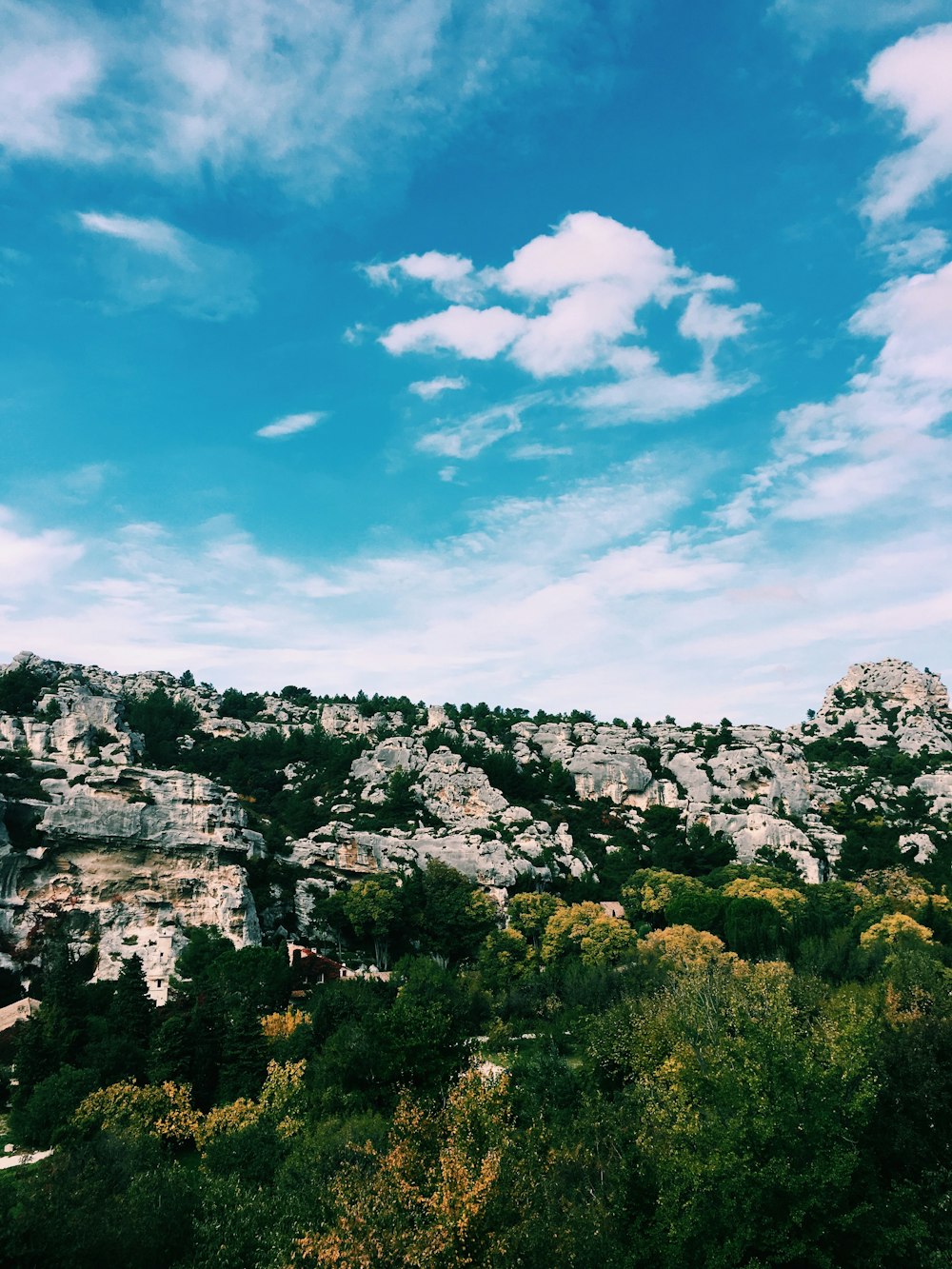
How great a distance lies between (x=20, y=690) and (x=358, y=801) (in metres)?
48.4

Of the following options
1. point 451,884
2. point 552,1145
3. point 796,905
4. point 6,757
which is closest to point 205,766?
point 6,757

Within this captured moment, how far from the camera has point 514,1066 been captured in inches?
1565

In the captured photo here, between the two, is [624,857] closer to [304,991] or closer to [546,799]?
[546,799]

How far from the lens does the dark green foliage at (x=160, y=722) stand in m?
109

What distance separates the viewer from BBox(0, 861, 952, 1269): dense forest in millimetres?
20578

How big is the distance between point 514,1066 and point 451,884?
38.5 m

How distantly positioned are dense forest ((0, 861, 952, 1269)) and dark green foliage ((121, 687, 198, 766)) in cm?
5173

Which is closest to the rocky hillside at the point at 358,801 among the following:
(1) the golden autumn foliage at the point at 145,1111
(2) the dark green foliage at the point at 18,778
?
(2) the dark green foliage at the point at 18,778

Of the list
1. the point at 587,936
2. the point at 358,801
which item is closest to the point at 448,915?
the point at 587,936

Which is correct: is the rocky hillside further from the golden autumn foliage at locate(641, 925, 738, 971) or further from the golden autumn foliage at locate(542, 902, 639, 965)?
the golden autumn foliage at locate(641, 925, 738, 971)

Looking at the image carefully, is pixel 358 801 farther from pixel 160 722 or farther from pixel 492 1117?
pixel 492 1117

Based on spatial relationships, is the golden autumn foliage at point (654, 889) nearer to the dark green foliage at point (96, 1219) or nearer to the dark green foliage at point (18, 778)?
the dark green foliage at point (18, 778)

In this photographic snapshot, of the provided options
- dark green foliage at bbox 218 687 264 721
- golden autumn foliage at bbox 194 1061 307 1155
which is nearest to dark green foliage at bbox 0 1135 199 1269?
golden autumn foliage at bbox 194 1061 307 1155

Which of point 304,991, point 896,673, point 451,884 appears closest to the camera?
point 304,991
